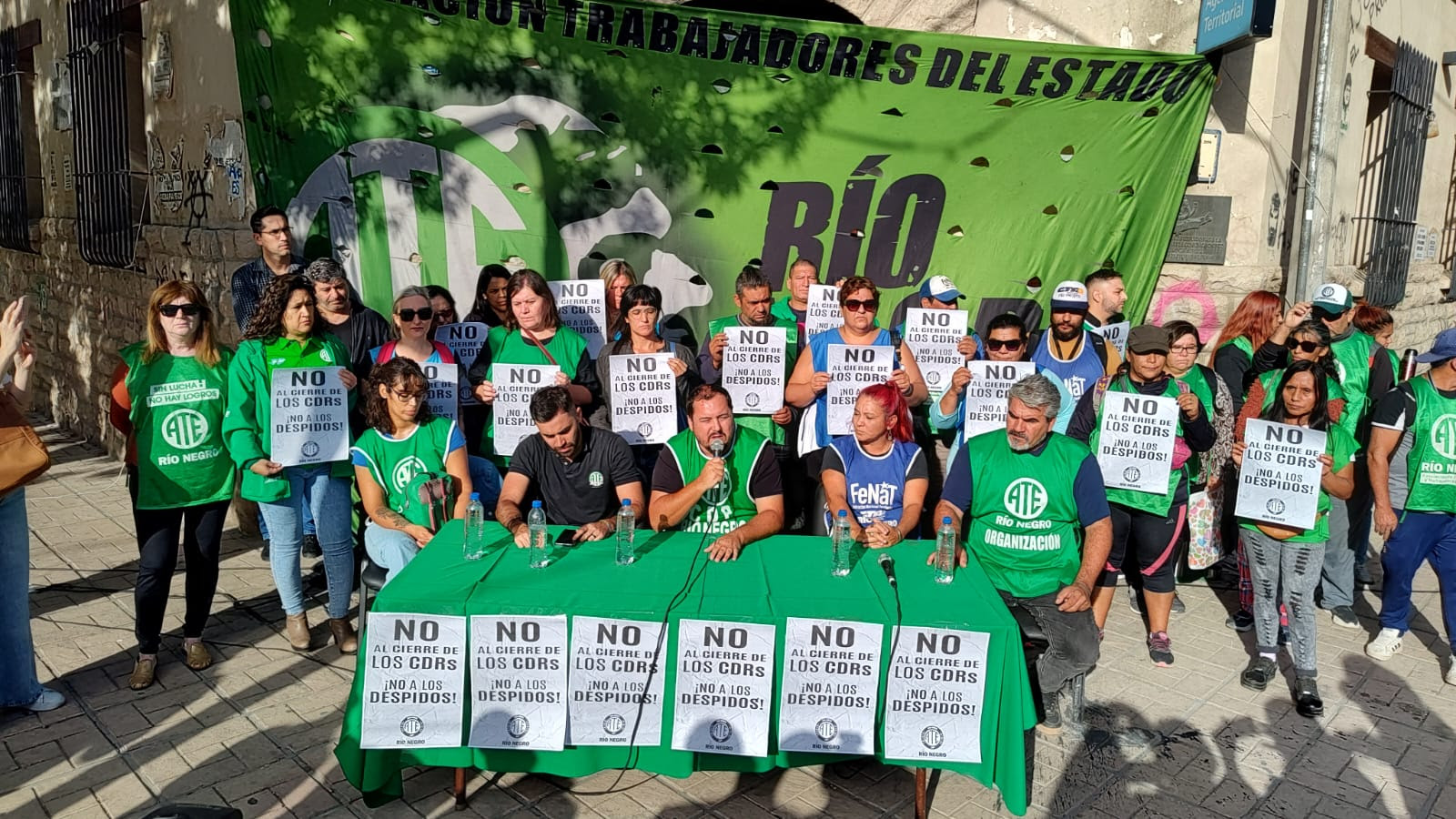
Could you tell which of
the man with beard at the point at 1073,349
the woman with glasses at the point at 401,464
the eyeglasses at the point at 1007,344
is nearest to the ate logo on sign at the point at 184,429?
the woman with glasses at the point at 401,464

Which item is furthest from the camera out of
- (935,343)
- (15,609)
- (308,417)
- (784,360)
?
(935,343)

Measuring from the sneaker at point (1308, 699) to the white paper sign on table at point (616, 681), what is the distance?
3721mm

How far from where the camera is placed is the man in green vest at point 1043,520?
4.80 meters

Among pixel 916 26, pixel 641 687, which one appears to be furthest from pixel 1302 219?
pixel 641 687

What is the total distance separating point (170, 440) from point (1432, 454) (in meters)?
7.15

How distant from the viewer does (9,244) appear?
13.6 metres

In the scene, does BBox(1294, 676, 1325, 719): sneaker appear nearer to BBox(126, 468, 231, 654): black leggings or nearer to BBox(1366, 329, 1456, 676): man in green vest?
BBox(1366, 329, 1456, 676): man in green vest

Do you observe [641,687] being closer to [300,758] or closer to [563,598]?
[563,598]

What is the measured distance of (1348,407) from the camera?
6.87 metres

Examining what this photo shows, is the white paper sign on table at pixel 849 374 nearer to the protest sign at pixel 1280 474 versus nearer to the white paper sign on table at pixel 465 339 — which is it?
the protest sign at pixel 1280 474

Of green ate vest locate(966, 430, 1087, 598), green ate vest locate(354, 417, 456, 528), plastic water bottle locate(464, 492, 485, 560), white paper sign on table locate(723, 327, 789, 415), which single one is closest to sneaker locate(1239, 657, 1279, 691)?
green ate vest locate(966, 430, 1087, 598)

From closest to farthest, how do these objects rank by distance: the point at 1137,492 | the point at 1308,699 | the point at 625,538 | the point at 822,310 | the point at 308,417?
the point at 625,538 < the point at 1308,699 < the point at 308,417 < the point at 1137,492 < the point at 822,310

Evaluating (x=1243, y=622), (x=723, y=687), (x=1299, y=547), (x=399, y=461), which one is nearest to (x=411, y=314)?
(x=399, y=461)

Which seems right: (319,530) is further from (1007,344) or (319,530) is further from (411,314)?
(1007,344)
